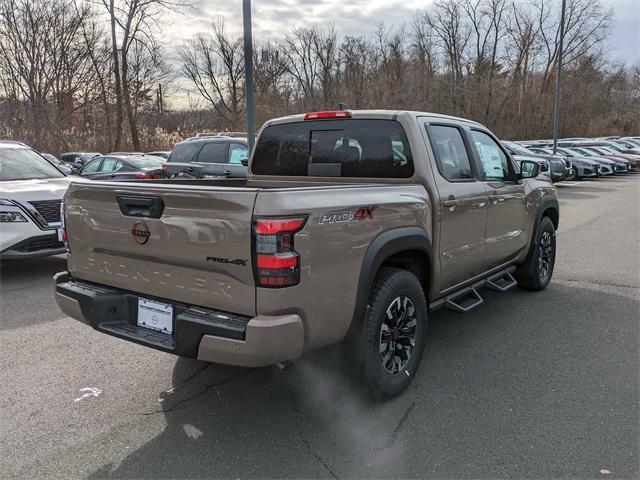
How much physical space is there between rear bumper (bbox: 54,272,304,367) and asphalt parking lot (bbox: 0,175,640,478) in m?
0.58

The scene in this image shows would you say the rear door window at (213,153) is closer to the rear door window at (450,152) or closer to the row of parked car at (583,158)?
the rear door window at (450,152)

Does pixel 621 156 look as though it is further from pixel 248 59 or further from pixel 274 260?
pixel 274 260

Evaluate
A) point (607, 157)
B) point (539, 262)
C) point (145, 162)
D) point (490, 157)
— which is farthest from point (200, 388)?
point (607, 157)

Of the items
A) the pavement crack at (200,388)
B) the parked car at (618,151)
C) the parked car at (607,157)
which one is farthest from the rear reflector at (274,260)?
the parked car at (618,151)

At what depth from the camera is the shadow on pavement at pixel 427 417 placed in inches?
104

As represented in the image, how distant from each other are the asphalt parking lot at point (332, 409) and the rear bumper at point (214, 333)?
0.58 meters

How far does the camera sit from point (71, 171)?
10.3 meters

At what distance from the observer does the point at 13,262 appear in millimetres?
7469

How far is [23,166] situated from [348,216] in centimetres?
638

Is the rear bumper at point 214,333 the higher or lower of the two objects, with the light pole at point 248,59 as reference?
lower

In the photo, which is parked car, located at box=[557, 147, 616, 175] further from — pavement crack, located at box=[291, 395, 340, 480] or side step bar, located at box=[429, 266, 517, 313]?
pavement crack, located at box=[291, 395, 340, 480]

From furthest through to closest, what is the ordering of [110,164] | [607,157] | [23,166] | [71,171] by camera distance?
[607,157] → [110,164] → [71,171] → [23,166]

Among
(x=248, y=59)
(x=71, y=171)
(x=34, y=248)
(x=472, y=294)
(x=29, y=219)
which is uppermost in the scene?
(x=248, y=59)

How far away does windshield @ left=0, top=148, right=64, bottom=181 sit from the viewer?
23.1 feet
